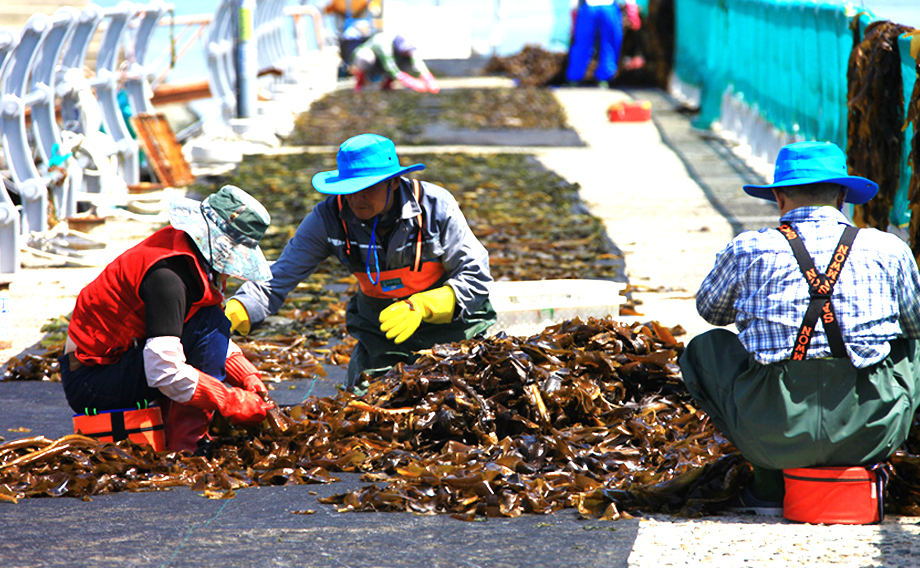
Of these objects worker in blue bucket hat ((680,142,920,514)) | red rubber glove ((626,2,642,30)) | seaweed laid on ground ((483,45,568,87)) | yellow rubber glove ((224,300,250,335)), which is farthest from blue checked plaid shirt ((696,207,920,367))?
red rubber glove ((626,2,642,30))

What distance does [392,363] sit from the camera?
576 centimetres

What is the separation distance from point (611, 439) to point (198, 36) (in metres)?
15.2

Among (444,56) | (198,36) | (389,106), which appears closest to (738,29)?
(389,106)

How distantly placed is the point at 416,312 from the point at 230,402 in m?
1.03

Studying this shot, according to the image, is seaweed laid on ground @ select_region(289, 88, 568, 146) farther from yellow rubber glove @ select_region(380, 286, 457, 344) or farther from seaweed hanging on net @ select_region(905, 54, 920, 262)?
yellow rubber glove @ select_region(380, 286, 457, 344)

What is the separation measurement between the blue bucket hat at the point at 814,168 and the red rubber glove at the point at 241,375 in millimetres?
2302

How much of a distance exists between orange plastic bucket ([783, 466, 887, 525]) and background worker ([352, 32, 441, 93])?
19125 millimetres

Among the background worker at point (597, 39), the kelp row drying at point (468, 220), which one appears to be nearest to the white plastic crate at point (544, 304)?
the kelp row drying at point (468, 220)

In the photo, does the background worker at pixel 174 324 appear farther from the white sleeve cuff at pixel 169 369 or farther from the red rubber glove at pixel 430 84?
the red rubber glove at pixel 430 84

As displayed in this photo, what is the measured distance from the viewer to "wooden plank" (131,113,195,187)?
12102 millimetres

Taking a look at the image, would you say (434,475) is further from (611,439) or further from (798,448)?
(798,448)

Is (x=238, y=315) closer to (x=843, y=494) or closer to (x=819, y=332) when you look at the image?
(x=819, y=332)

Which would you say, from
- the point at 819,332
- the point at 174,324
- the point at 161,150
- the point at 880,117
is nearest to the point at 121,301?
the point at 174,324

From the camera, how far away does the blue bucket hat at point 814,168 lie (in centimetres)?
396
